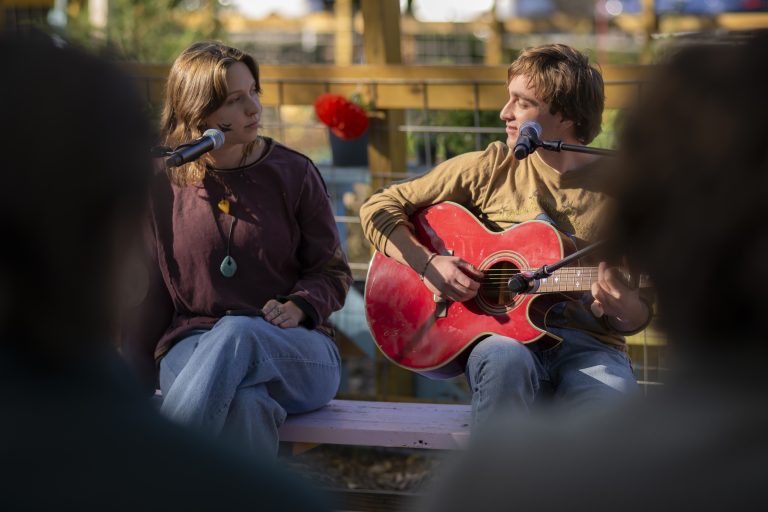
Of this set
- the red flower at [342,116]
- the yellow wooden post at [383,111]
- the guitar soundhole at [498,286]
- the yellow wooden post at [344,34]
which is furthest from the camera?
the yellow wooden post at [344,34]

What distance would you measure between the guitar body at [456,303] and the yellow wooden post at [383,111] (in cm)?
89

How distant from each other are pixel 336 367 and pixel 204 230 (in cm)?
55

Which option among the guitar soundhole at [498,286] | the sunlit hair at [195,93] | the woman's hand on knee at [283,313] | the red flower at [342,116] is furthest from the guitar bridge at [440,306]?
the red flower at [342,116]

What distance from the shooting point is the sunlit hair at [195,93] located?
329cm

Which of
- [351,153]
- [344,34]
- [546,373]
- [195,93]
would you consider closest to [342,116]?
[351,153]

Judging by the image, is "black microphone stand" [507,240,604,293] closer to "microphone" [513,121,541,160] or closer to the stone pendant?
"microphone" [513,121,541,160]

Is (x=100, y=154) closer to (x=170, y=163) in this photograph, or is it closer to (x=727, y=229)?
(x=727, y=229)

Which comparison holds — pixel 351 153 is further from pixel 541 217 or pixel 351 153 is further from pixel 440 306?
pixel 541 217

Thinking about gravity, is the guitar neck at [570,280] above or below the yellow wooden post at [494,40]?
below

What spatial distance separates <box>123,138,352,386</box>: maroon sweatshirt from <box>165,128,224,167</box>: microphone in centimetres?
28

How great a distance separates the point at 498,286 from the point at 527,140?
1.70ft

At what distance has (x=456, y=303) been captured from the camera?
3229 millimetres

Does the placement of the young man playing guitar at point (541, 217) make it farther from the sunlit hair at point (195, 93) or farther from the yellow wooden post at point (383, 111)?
the yellow wooden post at point (383, 111)

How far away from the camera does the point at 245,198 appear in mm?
3305
